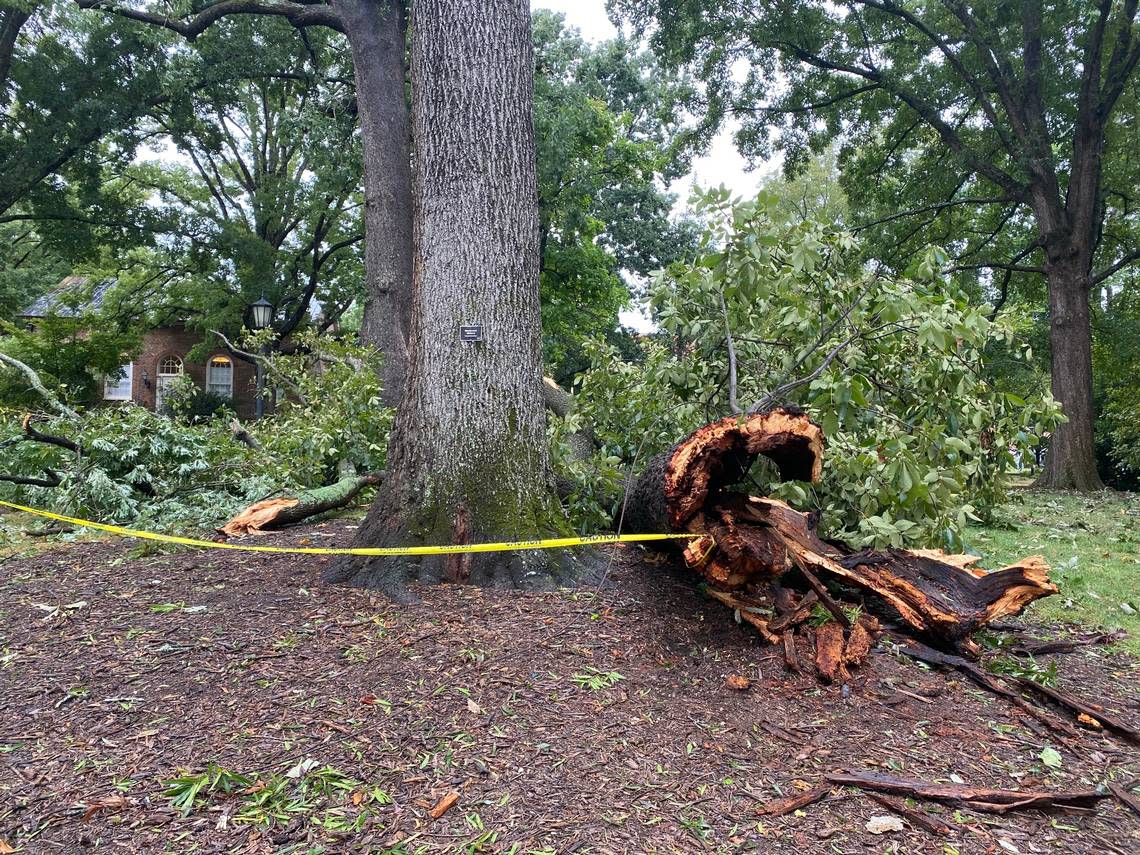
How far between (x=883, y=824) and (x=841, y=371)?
212cm

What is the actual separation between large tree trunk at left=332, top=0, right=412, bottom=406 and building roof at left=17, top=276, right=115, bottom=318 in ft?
45.8

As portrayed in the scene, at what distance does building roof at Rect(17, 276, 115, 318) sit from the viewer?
20.6 metres

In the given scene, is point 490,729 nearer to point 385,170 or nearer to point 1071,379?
point 385,170

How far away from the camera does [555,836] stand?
193cm

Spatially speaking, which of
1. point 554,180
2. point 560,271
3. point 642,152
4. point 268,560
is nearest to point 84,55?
point 554,180

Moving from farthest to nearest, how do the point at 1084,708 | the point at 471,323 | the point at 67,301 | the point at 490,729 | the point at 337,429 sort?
the point at 67,301
the point at 337,429
the point at 471,323
the point at 1084,708
the point at 490,729

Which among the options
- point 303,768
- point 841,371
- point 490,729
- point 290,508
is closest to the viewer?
point 303,768

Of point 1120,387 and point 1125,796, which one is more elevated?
point 1120,387

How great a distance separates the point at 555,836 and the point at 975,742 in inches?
60.3

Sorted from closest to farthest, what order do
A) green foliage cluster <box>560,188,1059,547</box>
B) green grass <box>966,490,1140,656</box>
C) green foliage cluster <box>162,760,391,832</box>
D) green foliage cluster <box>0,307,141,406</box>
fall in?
green foliage cluster <box>162,760,391,832</box> < green foliage cluster <box>560,188,1059,547</box> < green grass <box>966,490,1140,656</box> < green foliage cluster <box>0,307,141,406</box>

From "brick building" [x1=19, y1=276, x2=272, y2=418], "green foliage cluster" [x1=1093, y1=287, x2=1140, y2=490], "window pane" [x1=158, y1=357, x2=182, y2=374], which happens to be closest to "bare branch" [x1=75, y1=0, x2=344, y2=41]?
"green foliage cluster" [x1=1093, y1=287, x2=1140, y2=490]

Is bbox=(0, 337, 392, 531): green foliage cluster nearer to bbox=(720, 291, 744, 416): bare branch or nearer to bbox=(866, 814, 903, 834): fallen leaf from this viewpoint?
bbox=(720, 291, 744, 416): bare branch

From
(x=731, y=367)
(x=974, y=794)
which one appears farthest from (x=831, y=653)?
(x=731, y=367)

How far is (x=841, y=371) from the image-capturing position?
3539mm
